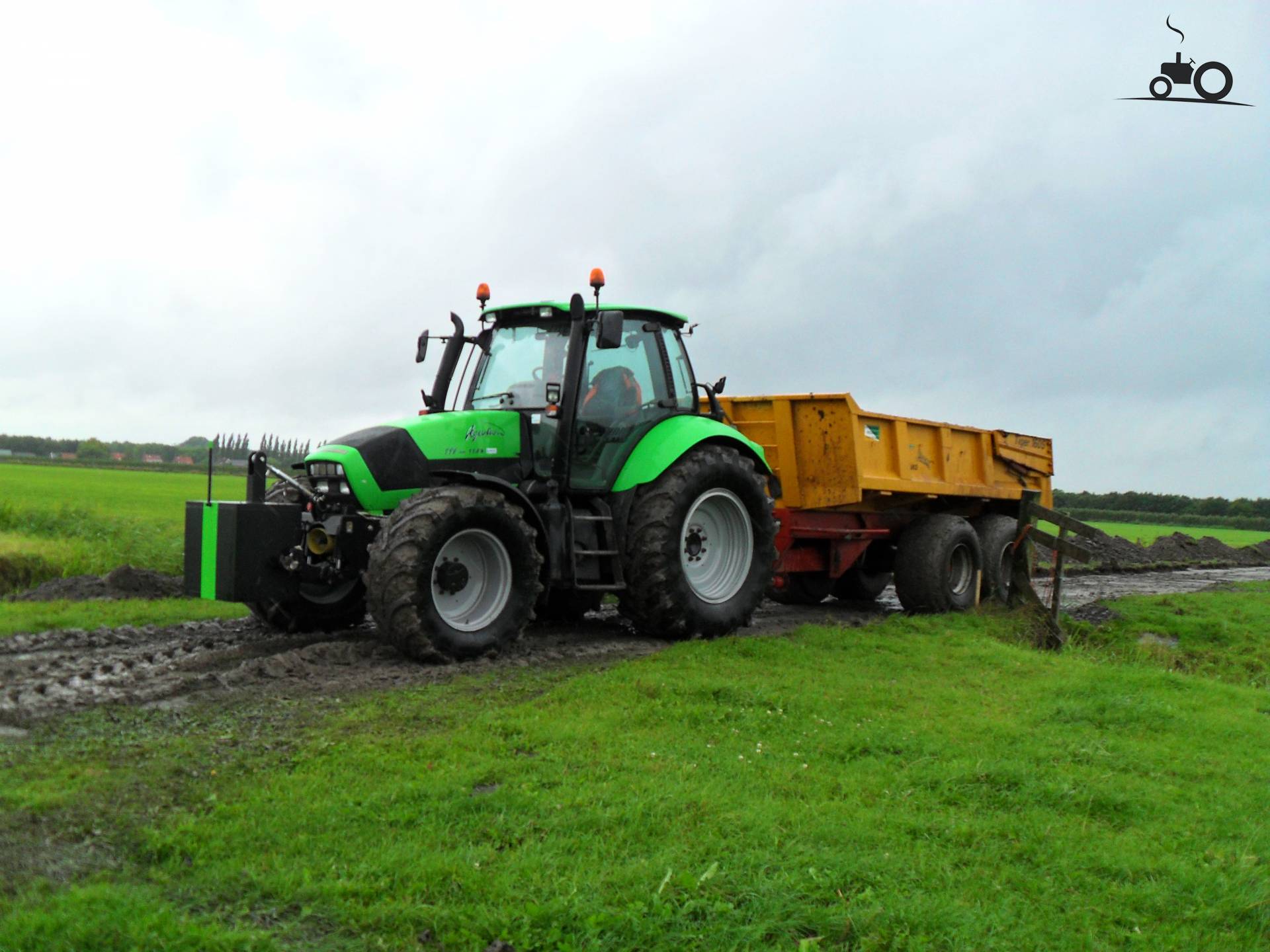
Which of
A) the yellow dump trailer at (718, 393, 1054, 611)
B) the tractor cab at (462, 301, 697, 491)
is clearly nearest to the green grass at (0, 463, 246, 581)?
the tractor cab at (462, 301, 697, 491)

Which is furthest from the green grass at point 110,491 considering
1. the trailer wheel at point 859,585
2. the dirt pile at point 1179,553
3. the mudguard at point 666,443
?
the dirt pile at point 1179,553

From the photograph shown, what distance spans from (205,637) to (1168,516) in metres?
48.5

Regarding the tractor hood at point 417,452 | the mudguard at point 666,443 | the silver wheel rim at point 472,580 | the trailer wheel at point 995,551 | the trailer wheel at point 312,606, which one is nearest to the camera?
the silver wheel rim at point 472,580

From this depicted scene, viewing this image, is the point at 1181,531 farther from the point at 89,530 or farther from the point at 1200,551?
the point at 89,530

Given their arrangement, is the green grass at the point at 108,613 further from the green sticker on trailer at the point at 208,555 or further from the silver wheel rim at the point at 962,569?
the silver wheel rim at the point at 962,569

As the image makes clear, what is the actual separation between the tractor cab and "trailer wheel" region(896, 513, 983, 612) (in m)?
4.01

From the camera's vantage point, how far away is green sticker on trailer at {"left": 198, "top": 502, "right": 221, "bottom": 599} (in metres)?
7.83

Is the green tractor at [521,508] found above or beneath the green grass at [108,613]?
above

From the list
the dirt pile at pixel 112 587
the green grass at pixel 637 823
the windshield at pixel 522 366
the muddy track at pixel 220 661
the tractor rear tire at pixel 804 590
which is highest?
the windshield at pixel 522 366

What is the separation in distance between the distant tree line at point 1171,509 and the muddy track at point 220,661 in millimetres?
42401

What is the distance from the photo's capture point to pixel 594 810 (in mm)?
4668

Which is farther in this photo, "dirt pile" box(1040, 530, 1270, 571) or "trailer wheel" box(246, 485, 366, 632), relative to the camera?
"dirt pile" box(1040, 530, 1270, 571)

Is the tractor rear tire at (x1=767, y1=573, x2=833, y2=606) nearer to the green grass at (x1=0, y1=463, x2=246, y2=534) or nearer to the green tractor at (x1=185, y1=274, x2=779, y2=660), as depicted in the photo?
the green tractor at (x1=185, y1=274, x2=779, y2=660)

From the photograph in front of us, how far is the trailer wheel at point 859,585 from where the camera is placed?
13.6m
